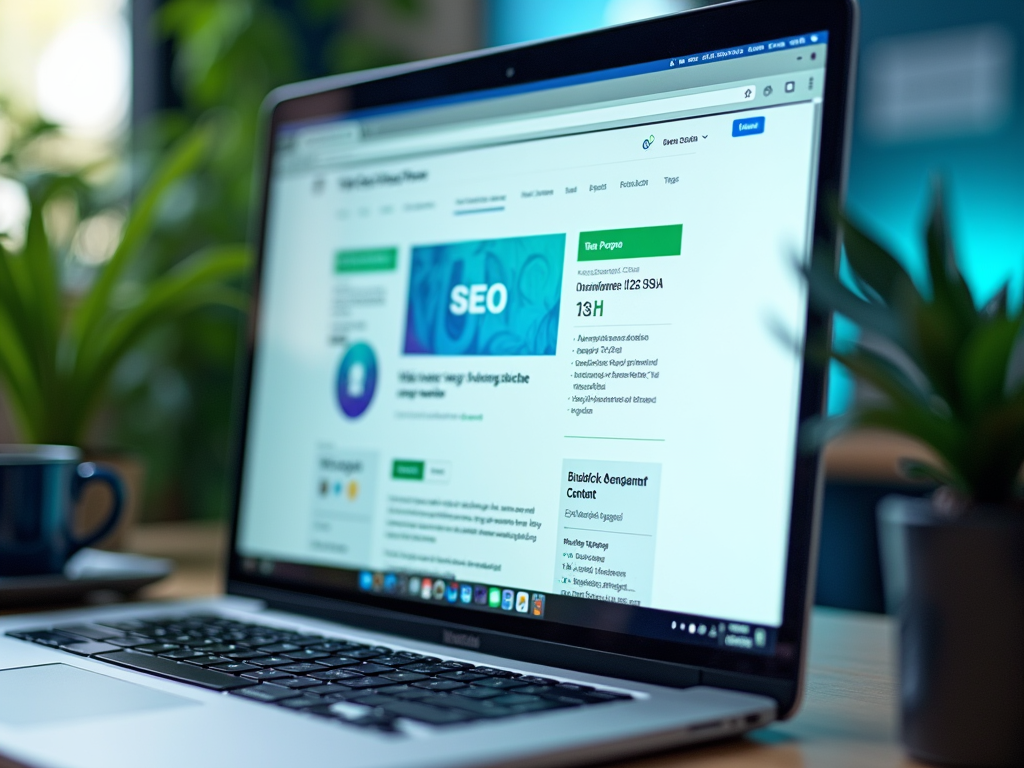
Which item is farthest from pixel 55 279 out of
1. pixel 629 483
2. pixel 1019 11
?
pixel 1019 11

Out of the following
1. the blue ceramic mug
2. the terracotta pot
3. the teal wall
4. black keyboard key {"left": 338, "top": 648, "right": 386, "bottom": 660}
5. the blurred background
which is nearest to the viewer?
black keyboard key {"left": 338, "top": 648, "right": 386, "bottom": 660}

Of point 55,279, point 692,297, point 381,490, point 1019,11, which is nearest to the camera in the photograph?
point 692,297

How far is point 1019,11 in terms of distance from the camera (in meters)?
2.58

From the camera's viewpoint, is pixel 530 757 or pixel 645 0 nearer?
pixel 530 757

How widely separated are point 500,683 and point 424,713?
3.1 inches

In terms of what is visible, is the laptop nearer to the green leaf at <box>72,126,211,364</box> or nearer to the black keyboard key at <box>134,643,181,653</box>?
the black keyboard key at <box>134,643,181,653</box>

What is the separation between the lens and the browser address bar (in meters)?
0.58

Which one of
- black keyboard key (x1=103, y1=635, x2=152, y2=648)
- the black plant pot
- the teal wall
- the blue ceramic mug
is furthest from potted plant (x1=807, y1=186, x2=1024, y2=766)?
the teal wall

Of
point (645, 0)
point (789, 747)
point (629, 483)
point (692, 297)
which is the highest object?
point (645, 0)

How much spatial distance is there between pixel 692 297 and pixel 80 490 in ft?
1.94

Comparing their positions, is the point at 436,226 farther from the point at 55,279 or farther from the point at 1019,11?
the point at 1019,11

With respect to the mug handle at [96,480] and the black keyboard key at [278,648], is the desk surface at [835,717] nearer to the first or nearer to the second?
the mug handle at [96,480]

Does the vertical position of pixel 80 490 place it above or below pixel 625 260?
below

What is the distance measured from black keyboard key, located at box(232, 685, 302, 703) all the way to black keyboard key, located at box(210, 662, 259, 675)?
0.04 metres
